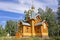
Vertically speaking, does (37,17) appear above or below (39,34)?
above

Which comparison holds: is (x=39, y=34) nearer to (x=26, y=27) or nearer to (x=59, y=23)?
(x=26, y=27)

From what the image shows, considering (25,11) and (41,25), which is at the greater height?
(25,11)

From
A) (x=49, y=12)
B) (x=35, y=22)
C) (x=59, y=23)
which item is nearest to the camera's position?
(x=35, y=22)

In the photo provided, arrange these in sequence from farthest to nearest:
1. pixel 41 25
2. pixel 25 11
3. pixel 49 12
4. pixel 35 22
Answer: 1. pixel 25 11
2. pixel 49 12
3. pixel 35 22
4. pixel 41 25

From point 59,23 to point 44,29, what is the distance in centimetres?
1871

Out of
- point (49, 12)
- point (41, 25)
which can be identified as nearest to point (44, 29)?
point (41, 25)

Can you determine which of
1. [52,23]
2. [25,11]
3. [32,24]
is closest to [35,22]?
[32,24]

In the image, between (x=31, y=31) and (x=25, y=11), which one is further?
(x=25, y=11)

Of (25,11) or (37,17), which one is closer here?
(37,17)

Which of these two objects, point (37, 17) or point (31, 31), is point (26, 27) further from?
point (37, 17)

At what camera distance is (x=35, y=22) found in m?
43.6

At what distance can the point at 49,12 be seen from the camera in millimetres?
62656

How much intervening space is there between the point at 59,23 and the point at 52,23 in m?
2.68

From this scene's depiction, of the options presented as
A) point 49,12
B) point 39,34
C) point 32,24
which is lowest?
point 39,34
